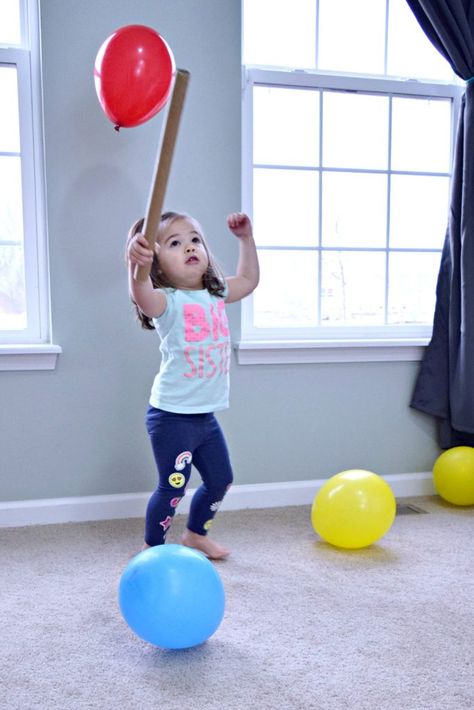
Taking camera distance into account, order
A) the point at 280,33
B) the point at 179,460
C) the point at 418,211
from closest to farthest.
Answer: the point at 179,460
the point at 280,33
the point at 418,211

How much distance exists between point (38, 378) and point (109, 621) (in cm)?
98

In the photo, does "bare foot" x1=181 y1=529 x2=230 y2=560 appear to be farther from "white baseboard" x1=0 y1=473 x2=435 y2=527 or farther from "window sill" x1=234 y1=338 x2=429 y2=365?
"window sill" x1=234 y1=338 x2=429 y2=365

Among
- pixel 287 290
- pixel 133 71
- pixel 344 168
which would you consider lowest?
pixel 287 290

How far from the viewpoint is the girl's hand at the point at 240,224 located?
193 cm

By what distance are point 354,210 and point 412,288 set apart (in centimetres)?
41

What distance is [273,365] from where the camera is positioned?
246 centimetres

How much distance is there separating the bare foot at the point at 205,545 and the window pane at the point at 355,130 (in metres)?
1.51

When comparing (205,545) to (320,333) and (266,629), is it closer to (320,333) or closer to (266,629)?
(266,629)

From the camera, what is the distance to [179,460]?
1.83 m

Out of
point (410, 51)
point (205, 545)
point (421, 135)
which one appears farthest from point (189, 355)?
point (410, 51)

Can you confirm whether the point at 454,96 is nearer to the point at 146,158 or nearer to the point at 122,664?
the point at 146,158

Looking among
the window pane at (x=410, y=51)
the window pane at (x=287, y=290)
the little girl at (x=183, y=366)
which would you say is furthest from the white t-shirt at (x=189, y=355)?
the window pane at (x=410, y=51)

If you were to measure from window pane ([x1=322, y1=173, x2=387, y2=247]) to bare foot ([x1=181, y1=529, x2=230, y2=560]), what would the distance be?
1.27 metres

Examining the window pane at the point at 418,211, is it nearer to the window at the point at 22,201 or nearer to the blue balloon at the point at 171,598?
the window at the point at 22,201
